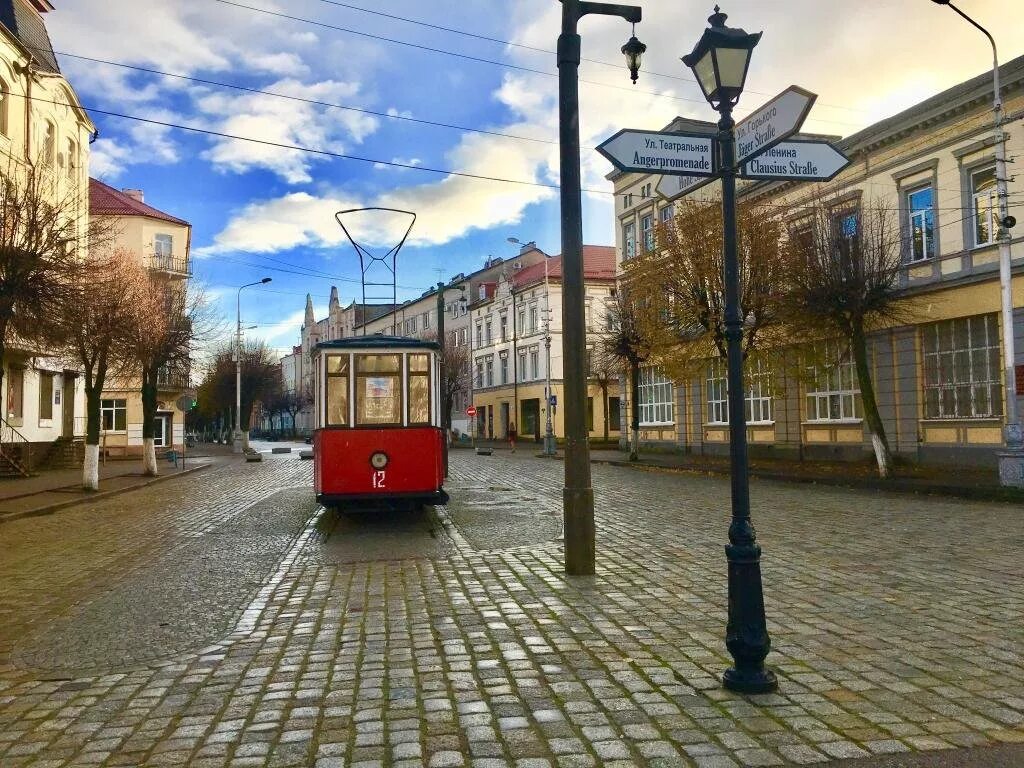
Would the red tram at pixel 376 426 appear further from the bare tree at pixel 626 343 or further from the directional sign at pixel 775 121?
the bare tree at pixel 626 343

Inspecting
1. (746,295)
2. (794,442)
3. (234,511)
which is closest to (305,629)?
(234,511)

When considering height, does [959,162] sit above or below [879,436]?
above

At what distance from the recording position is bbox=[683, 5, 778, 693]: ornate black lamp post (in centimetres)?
491

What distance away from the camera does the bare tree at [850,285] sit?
68.2 ft

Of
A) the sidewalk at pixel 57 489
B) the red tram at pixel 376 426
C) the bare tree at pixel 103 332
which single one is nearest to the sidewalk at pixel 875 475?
the red tram at pixel 376 426

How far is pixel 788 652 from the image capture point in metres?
5.68

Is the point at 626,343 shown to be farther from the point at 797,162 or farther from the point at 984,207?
the point at 797,162

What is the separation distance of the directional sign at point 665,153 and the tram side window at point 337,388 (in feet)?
27.7

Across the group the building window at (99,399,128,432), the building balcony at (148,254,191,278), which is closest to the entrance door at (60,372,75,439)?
the building window at (99,399,128,432)

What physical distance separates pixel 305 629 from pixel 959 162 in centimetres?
2229

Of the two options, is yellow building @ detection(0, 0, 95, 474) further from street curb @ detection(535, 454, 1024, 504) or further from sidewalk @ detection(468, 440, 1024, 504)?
sidewalk @ detection(468, 440, 1024, 504)

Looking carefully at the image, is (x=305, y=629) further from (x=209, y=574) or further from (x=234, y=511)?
(x=234, y=511)

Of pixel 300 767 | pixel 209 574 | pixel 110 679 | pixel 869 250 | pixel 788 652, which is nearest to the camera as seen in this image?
pixel 300 767

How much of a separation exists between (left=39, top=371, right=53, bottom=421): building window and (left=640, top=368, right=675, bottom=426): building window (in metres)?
25.0
